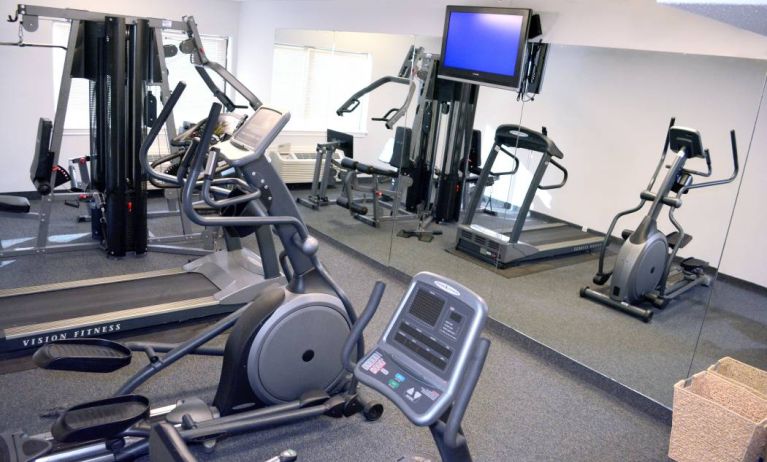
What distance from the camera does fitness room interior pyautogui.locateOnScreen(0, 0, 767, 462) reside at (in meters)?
2.52

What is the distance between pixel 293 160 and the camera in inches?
270

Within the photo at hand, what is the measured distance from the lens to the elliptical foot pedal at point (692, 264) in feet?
11.7

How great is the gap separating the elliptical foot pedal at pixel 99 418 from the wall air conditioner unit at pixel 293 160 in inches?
180

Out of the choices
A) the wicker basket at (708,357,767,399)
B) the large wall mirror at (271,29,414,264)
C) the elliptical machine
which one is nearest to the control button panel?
the elliptical machine

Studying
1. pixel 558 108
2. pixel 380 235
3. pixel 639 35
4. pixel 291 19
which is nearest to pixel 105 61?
pixel 291 19

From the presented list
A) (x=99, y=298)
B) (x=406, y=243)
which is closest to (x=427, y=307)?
(x=99, y=298)

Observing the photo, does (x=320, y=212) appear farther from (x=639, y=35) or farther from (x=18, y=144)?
(x=639, y=35)

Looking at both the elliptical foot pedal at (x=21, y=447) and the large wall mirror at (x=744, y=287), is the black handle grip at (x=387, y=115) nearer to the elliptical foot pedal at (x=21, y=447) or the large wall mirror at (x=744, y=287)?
the large wall mirror at (x=744, y=287)

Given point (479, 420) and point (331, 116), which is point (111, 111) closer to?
point (331, 116)

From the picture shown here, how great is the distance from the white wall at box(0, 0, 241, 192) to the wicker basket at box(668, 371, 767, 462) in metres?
5.90

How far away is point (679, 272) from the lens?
4000mm

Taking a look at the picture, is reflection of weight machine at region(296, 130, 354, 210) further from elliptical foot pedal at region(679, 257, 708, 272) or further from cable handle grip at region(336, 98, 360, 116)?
elliptical foot pedal at region(679, 257, 708, 272)

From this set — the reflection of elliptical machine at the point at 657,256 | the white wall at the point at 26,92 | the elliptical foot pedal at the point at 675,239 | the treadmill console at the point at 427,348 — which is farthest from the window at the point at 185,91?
the treadmill console at the point at 427,348

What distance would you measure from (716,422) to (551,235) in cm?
222
